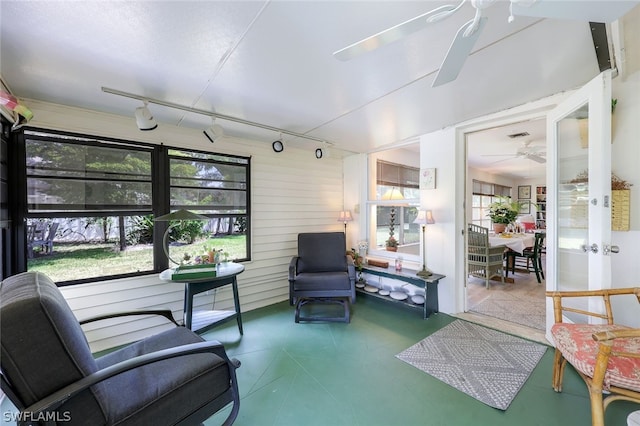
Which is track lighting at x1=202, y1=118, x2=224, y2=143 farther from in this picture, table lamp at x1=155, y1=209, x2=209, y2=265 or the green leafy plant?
the green leafy plant

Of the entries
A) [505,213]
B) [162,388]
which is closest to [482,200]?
[505,213]

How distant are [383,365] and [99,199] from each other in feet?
9.92

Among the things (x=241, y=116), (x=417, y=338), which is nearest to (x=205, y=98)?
(x=241, y=116)

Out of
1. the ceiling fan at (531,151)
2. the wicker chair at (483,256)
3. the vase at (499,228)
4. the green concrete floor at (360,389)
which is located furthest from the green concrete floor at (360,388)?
the ceiling fan at (531,151)

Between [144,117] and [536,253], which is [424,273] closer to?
[536,253]

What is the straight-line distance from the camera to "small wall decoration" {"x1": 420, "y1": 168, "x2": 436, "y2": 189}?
3.14 metres

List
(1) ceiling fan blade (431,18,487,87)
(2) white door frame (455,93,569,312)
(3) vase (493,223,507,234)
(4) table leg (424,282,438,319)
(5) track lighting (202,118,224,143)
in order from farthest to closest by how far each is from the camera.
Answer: (3) vase (493,223,507,234) < (4) table leg (424,282,438,319) < (2) white door frame (455,93,569,312) < (5) track lighting (202,118,224,143) < (1) ceiling fan blade (431,18,487,87)

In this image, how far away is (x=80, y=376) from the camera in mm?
991

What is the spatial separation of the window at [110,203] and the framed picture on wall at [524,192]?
954 centimetres

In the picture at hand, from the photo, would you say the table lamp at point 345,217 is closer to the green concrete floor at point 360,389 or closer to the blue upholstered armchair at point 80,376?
the green concrete floor at point 360,389

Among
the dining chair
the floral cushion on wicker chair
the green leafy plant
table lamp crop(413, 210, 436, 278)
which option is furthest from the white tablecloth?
the floral cushion on wicker chair

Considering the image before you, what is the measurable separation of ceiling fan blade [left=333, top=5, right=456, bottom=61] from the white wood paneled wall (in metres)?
2.40

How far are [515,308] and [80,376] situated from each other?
4082mm

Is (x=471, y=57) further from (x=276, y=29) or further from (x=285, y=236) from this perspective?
(x=285, y=236)
